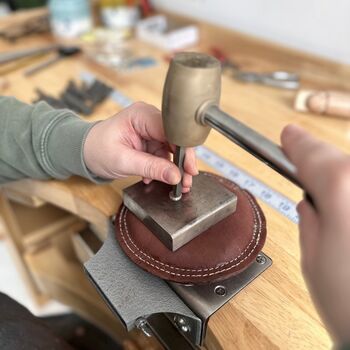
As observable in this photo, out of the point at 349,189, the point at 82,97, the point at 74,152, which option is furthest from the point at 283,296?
the point at 82,97

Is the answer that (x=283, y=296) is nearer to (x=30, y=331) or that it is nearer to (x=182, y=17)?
(x=30, y=331)

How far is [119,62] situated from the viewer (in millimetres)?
885

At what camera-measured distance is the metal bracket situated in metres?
0.36

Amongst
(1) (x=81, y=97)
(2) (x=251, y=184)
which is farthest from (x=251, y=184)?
(1) (x=81, y=97)

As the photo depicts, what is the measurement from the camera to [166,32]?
1.05 meters

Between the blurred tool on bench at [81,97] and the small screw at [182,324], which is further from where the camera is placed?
the blurred tool on bench at [81,97]

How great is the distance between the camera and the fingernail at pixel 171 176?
0.40 meters

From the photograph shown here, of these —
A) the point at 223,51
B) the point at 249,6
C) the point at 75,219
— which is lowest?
the point at 75,219

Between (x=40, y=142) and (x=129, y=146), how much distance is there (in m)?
0.14

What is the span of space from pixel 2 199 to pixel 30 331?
40 cm

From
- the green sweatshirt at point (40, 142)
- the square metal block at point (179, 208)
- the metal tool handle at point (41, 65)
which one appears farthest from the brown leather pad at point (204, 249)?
the metal tool handle at point (41, 65)

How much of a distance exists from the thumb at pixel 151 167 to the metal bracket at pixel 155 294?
10 cm

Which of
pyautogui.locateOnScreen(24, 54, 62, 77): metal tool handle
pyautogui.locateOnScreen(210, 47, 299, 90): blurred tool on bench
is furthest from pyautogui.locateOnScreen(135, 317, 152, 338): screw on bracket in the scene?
pyautogui.locateOnScreen(24, 54, 62, 77): metal tool handle

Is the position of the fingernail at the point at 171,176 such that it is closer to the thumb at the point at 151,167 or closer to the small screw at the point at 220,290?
the thumb at the point at 151,167
